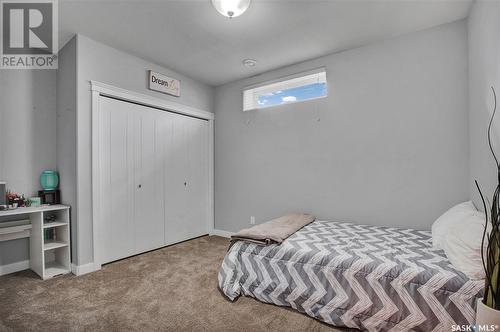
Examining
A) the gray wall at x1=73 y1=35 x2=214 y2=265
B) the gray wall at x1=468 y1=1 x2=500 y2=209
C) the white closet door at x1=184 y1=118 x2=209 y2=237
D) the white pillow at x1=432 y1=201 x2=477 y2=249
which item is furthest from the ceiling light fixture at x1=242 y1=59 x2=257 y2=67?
the white pillow at x1=432 y1=201 x2=477 y2=249

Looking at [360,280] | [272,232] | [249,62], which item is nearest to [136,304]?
[272,232]

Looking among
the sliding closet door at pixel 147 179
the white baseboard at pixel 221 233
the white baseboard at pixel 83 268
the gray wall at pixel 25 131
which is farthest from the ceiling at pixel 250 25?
the white baseboard at pixel 221 233

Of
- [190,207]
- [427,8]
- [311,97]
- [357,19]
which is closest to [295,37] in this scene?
[357,19]

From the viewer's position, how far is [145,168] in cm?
332

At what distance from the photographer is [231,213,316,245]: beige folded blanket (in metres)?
2.21

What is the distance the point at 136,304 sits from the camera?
6.71ft

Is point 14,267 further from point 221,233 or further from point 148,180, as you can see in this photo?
point 221,233

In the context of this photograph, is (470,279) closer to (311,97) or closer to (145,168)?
(311,97)

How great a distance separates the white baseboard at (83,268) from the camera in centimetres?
260

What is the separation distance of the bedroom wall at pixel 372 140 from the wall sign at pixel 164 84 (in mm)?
1047

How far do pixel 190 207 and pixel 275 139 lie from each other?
5.72 feet

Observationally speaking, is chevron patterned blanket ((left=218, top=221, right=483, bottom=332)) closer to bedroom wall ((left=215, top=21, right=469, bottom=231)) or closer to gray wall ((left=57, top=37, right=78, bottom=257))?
bedroom wall ((left=215, top=21, right=469, bottom=231))

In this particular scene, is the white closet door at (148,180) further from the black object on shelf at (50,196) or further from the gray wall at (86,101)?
the black object on shelf at (50,196)

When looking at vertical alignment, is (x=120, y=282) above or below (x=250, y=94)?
below
